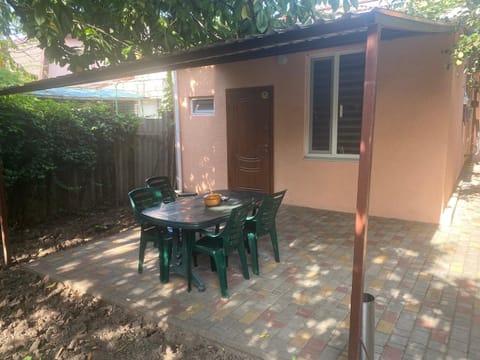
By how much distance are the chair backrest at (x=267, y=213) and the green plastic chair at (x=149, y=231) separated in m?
0.97

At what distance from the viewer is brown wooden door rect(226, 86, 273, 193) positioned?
21.5ft

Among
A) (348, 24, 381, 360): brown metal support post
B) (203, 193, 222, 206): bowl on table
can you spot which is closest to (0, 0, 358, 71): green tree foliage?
(348, 24, 381, 360): brown metal support post

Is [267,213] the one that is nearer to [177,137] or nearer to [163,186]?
[163,186]

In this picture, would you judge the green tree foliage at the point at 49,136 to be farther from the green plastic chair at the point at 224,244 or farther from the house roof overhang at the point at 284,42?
the green plastic chair at the point at 224,244

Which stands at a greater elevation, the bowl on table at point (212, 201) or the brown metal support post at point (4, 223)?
the bowl on table at point (212, 201)

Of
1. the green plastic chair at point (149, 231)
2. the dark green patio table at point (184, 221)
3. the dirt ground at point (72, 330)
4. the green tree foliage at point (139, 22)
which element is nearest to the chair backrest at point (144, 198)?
the green plastic chair at point (149, 231)

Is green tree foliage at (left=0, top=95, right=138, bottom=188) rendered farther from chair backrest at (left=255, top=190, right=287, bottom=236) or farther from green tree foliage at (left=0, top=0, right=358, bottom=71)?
chair backrest at (left=255, top=190, right=287, bottom=236)

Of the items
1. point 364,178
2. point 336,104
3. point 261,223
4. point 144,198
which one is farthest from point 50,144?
point 364,178

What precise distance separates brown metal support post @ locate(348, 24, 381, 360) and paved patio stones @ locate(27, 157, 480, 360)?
0.33 metres

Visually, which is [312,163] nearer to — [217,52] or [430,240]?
[430,240]

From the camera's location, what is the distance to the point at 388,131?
5355mm

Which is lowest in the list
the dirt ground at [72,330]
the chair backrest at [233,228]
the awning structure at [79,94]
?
the dirt ground at [72,330]

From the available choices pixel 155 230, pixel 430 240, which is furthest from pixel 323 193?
pixel 155 230

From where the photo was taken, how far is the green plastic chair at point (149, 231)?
11.4 feet
